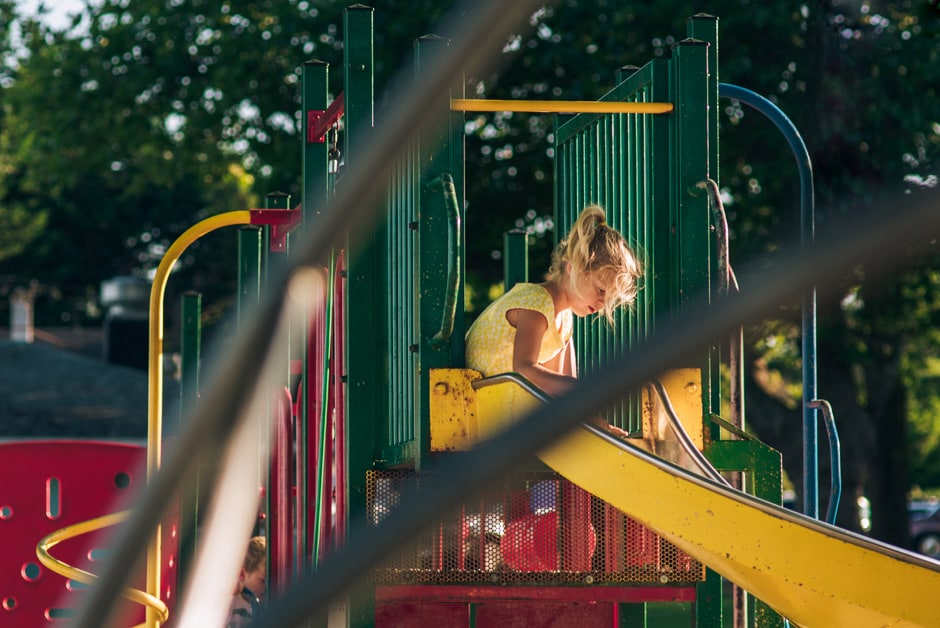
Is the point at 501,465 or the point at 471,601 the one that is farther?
the point at 471,601

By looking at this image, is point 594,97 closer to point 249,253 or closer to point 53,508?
point 249,253

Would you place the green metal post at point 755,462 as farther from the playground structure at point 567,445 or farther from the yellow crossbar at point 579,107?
the yellow crossbar at point 579,107

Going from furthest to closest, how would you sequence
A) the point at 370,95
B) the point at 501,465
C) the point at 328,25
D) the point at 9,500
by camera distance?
the point at 328,25 → the point at 9,500 → the point at 370,95 → the point at 501,465

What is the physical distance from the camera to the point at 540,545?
4.16m

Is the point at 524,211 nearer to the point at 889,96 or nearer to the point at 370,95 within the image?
the point at 889,96

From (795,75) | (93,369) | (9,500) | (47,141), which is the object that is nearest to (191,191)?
(93,369)

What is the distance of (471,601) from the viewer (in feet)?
13.6

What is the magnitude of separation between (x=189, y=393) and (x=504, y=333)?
3.30m

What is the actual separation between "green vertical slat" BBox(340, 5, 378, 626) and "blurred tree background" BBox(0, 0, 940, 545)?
7.31m

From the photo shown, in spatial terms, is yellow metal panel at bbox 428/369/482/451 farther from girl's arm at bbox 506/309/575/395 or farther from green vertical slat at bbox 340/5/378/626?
green vertical slat at bbox 340/5/378/626

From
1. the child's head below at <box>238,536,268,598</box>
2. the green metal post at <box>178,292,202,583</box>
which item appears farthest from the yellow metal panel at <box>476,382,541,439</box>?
the child's head below at <box>238,536,268,598</box>

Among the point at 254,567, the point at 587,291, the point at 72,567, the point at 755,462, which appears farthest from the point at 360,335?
the point at 254,567

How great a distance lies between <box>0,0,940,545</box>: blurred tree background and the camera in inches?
569

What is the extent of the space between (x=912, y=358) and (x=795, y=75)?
8.51 meters
